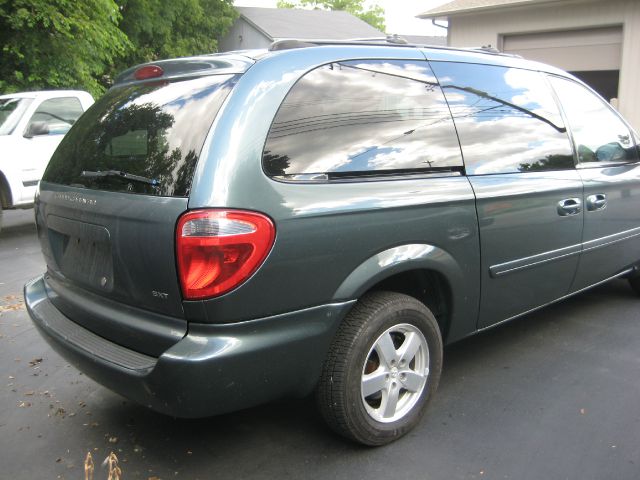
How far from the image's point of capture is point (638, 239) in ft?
14.0

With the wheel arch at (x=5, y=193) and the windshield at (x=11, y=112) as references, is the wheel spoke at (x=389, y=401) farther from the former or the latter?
the windshield at (x=11, y=112)

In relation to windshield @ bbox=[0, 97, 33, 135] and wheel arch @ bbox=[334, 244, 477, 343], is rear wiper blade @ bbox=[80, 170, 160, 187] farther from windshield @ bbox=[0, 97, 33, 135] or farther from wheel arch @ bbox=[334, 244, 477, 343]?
windshield @ bbox=[0, 97, 33, 135]

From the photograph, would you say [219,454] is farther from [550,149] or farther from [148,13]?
[148,13]

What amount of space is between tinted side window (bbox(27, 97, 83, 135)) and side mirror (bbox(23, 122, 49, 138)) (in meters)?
0.17

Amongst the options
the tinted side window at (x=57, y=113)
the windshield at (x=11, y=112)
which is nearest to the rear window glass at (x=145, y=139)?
the windshield at (x=11, y=112)

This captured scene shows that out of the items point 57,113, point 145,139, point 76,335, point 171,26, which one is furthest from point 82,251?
point 171,26

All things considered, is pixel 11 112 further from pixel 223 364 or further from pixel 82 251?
pixel 223 364

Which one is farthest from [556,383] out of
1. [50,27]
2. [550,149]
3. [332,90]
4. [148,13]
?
[148,13]

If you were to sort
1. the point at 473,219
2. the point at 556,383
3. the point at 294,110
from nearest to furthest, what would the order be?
1. the point at 294,110
2. the point at 473,219
3. the point at 556,383

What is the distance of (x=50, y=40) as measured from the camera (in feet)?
40.4

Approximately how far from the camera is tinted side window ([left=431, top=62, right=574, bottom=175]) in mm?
3057

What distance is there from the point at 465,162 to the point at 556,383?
1404mm

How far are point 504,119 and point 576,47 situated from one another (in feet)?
35.5

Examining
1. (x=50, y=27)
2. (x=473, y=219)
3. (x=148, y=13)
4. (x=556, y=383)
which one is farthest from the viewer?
(x=148, y=13)
